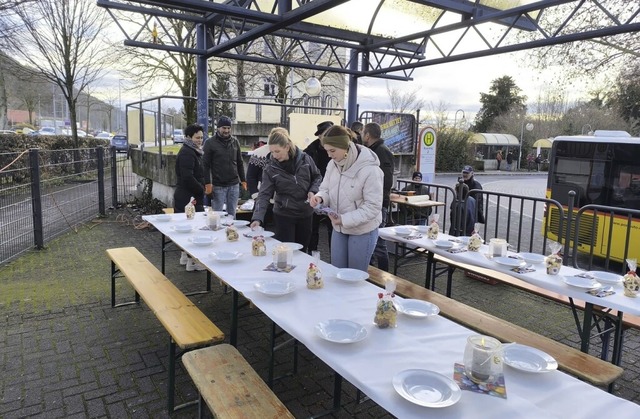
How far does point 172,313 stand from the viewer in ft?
10.8

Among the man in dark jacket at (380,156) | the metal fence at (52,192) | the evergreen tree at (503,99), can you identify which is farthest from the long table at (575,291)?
the evergreen tree at (503,99)

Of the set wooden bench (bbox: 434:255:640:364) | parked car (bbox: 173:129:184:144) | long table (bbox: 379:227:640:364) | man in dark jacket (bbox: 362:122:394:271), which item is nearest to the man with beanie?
man in dark jacket (bbox: 362:122:394:271)

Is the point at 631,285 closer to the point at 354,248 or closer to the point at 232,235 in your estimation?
the point at 354,248

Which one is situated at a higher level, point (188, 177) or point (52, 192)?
point (188, 177)

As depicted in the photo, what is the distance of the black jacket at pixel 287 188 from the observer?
14.6 ft

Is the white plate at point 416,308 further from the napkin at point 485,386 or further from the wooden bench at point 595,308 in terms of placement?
the wooden bench at point 595,308

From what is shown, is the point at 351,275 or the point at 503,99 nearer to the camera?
the point at 351,275

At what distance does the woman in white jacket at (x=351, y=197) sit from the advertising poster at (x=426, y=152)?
7328mm

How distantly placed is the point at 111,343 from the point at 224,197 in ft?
9.99

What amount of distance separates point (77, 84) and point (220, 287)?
15014mm

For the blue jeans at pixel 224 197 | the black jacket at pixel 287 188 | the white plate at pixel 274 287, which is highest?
the black jacket at pixel 287 188

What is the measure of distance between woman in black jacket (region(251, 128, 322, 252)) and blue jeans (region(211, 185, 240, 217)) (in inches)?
86.1

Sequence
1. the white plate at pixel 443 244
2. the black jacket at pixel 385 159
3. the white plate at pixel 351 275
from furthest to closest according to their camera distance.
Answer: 1. the black jacket at pixel 385 159
2. the white plate at pixel 443 244
3. the white plate at pixel 351 275

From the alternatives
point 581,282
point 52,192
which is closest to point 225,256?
point 581,282
